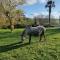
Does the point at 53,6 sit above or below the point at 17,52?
above

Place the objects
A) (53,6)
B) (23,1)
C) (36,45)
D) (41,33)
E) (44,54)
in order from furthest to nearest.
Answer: (53,6) < (23,1) < (41,33) < (36,45) < (44,54)

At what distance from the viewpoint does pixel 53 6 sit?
172 ft

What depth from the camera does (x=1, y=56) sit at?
509 inches

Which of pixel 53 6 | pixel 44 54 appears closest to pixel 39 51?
pixel 44 54

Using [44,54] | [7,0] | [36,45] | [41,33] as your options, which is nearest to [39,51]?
[44,54]

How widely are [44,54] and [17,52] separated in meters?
1.65

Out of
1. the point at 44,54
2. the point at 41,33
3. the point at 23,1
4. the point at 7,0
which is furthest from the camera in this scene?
the point at 23,1

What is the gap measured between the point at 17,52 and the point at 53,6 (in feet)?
131

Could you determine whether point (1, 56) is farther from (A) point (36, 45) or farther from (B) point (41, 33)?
(B) point (41, 33)

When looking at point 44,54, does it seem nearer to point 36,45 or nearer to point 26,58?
point 26,58

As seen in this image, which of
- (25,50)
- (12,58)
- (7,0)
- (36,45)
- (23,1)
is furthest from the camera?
(23,1)

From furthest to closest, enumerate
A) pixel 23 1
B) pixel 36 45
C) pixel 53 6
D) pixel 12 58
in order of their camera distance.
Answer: pixel 53 6, pixel 23 1, pixel 36 45, pixel 12 58

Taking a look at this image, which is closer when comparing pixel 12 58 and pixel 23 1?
pixel 12 58

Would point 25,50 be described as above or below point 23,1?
below
